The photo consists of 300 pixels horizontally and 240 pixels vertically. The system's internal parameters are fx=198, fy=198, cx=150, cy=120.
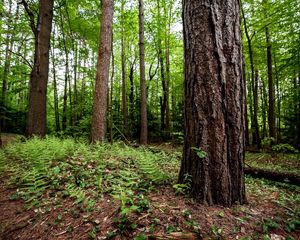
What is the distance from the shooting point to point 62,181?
312 cm

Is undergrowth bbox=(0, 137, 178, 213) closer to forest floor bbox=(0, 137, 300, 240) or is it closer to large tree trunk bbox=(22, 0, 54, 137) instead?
forest floor bbox=(0, 137, 300, 240)

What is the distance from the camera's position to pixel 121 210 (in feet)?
6.95

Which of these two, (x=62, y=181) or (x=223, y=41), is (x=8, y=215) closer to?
(x=62, y=181)

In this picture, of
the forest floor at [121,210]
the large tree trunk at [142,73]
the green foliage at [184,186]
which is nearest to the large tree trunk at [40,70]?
the large tree trunk at [142,73]

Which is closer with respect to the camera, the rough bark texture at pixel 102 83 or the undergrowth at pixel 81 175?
the undergrowth at pixel 81 175

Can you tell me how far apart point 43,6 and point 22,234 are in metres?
8.39

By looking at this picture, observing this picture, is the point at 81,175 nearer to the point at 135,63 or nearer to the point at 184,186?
the point at 184,186

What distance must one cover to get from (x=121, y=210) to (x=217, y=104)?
159 cm

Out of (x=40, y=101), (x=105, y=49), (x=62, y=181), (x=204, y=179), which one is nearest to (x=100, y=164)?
(x=62, y=181)

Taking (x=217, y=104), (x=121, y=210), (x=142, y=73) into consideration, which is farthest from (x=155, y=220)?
(x=142, y=73)

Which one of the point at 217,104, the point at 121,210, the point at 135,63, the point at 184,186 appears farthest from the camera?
the point at 135,63

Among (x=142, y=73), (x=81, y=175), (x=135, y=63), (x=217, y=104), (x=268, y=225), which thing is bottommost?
(x=268, y=225)

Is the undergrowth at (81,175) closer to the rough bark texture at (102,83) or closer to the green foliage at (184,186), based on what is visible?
the green foliage at (184,186)

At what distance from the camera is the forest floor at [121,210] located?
191 centimetres
